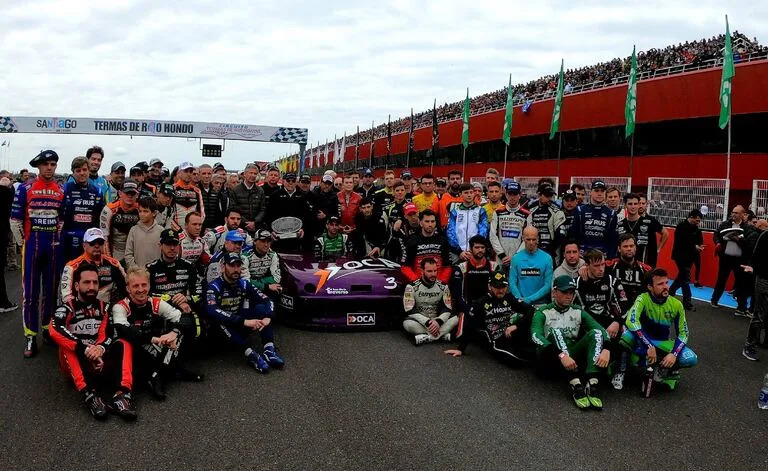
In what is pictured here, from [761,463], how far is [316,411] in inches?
119

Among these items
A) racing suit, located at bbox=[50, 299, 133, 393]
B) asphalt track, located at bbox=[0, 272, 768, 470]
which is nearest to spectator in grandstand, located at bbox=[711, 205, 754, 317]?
asphalt track, located at bbox=[0, 272, 768, 470]

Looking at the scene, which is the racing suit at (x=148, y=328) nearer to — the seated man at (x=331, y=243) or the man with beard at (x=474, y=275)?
the seated man at (x=331, y=243)

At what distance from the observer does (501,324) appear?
6.09 metres

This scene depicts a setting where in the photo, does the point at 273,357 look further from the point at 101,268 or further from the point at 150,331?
the point at 101,268

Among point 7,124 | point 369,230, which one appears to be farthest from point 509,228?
point 7,124

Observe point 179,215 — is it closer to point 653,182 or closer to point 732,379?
point 732,379

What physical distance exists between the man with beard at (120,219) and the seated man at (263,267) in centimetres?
136

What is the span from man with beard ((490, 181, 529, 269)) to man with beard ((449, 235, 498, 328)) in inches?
27.6

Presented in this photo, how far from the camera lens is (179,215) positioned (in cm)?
752

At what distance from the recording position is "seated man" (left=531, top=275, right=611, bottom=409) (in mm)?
4848

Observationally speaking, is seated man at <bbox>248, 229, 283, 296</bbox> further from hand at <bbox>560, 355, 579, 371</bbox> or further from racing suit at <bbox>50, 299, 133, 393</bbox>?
hand at <bbox>560, 355, 579, 371</bbox>

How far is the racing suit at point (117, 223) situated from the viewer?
629cm

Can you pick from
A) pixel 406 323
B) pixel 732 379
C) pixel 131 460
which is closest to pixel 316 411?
pixel 131 460

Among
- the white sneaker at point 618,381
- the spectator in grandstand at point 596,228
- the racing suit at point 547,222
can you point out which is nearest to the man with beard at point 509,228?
the racing suit at point 547,222
